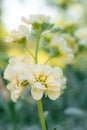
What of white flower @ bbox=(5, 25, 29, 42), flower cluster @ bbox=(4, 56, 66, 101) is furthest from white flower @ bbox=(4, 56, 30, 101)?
white flower @ bbox=(5, 25, 29, 42)

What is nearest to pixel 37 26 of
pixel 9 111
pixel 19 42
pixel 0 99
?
pixel 19 42

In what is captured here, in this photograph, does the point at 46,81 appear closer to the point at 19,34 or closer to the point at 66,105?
the point at 19,34

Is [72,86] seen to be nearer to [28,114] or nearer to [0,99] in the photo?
[28,114]

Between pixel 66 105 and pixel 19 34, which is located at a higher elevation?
pixel 19 34

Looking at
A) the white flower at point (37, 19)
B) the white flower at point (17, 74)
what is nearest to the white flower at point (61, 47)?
the white flower at point (37, 19)

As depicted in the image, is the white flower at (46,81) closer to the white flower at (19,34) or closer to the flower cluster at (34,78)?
the flower cluster at (34,78)

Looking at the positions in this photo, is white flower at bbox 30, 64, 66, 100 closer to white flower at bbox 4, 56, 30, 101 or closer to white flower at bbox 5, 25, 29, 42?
white flower at bbox 4, 56, 30, 101

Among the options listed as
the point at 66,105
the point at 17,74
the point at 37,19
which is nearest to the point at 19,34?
the point at 37,19
